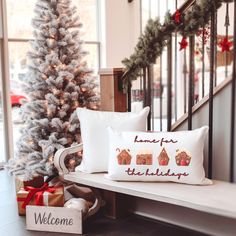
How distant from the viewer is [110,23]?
20.8 ft

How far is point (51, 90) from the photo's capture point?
3.14 metres

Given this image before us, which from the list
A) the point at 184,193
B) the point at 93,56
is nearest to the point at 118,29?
the point at 93,56

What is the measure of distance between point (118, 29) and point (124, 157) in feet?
14.6

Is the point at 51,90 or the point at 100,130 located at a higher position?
→ the point at 51,90

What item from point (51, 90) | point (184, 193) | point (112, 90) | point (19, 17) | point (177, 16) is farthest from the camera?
point (19, 17)

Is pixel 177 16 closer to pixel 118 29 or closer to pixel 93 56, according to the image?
pixel 93 56

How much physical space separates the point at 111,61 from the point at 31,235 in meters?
4.25

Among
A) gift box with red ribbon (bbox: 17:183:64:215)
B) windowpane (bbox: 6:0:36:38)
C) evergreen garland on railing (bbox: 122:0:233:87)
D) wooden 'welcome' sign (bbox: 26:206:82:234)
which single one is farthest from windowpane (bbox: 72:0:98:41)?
wooden 'welcome' sign (bbox: 26:206:82:234)

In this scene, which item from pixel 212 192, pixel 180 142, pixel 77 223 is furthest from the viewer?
pixel 77 223

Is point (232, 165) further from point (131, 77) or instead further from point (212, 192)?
point (131, 77)

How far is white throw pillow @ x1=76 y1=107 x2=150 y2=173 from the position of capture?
2.62 m

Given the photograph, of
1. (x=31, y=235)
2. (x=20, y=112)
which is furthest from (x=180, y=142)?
(x=20, y=112)

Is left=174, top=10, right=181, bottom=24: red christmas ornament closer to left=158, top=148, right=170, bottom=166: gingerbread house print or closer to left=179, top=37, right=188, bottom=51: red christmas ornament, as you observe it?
left=179, top=37, right=188, bottom=51: red christmas ornament

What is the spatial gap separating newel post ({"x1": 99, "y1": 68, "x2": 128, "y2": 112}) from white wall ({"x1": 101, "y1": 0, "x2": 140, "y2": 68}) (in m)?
3.50
